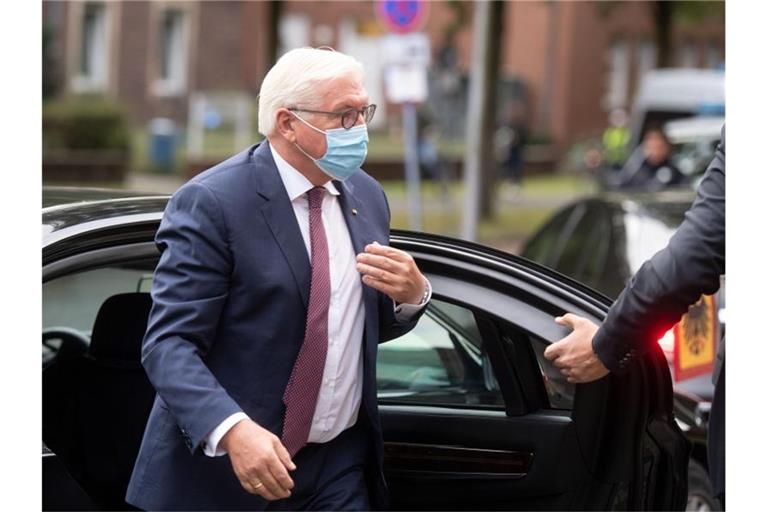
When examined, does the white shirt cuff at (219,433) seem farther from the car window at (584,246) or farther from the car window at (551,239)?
the car window at (551,239)

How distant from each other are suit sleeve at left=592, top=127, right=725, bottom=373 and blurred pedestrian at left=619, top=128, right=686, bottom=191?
33.2 ft

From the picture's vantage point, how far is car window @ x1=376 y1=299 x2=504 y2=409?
3977 millimetres

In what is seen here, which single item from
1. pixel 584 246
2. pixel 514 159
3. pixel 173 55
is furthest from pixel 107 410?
pixel 173 55

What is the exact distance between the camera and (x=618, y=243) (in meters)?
6.83

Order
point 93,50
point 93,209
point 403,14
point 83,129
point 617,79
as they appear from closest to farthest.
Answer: point 93,209 → point 403,14 → point 83,129 → point 93,50 → point 617,79

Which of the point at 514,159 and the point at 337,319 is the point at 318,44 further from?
the point at 337,319

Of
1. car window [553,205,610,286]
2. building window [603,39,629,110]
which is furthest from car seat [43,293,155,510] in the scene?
building window [603,39,629,110]

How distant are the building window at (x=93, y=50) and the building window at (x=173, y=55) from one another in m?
1.71

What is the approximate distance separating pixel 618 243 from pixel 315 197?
382 cm

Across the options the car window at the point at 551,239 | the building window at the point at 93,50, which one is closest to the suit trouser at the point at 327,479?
the car window at the point at 551,239

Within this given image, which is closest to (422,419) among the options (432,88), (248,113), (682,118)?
(682,118)

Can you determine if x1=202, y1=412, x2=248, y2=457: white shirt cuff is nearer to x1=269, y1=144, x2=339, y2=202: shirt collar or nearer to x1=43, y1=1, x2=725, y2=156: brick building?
x1=269, y1=144, x2=339, y2=202: shirt collar
